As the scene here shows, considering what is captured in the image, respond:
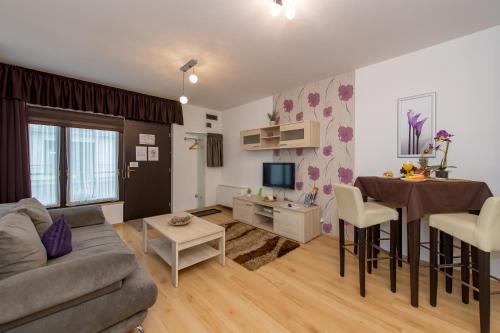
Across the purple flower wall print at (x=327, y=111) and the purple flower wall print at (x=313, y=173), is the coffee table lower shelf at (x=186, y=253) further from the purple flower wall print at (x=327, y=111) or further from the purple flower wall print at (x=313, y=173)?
the purple flower wall print at (x=327, y=111)

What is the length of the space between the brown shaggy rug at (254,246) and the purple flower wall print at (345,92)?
2207 millimetres

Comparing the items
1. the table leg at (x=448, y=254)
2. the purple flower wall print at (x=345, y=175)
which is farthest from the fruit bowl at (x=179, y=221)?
the table leg at (x=448, y=254)

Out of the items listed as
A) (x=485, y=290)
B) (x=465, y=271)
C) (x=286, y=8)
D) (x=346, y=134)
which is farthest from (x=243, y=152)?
(x=485, y=290)

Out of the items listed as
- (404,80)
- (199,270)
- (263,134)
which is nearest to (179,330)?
(199,270)

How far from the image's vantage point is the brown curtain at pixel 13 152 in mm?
2678

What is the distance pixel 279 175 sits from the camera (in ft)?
12.8

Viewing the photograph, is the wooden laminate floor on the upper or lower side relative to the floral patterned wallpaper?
lower

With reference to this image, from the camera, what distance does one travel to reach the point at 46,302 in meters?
1.04

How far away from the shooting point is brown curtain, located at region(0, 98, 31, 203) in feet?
8.79

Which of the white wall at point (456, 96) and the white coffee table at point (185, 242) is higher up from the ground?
the white wall at point (456, 96)

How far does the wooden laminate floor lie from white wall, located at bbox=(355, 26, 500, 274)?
872 millimetres

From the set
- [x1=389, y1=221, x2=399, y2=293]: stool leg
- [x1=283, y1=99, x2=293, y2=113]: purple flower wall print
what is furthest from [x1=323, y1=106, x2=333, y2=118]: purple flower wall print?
[x1=389, y1=221, x2=399, y2=293]: stool leg

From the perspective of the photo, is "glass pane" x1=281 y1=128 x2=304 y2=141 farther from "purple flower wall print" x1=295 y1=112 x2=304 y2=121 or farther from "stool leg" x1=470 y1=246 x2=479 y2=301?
"stool leg" x1=470 y1=246 x2=479 y2=301

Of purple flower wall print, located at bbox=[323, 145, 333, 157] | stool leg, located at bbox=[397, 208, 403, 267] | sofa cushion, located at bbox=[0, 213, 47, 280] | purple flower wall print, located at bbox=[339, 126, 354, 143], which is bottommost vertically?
stool leg, located at bbox=[397, 208, 403, 267]
